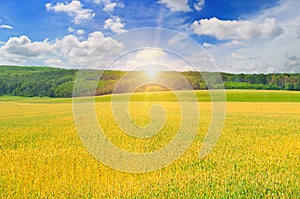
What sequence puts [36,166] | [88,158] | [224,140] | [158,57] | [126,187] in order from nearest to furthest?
[126,187], [36,166], [88,158], [158,57], [224,140]

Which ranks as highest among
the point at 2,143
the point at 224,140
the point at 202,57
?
the point at 202,57

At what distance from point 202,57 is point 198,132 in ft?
22.5

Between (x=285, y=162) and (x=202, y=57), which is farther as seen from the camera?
(x=202, y=57)

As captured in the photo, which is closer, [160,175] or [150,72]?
[160,175]

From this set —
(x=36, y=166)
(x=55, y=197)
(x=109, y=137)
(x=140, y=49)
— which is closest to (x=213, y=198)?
(x=55, y=197)

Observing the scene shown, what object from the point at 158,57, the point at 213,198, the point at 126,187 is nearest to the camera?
the point at 213,198

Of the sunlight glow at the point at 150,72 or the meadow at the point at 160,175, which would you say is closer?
the meadow at the point at 160,175

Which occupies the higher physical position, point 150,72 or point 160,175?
point 150,72

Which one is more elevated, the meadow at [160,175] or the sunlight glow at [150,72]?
the sunlight glow at [150,72]

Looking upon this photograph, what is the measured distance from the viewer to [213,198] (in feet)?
19.3

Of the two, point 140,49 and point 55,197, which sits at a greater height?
point 140,49

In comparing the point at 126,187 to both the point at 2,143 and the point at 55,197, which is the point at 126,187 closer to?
the point at 55,197

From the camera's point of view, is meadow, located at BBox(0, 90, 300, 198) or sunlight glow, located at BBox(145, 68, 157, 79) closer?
meadow, located at BBox(0, 90, 300, 198)

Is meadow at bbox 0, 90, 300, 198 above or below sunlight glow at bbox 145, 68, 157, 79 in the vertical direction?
below
